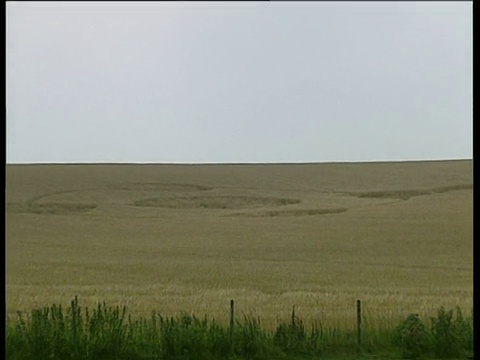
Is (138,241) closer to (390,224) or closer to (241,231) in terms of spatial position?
(241,231)

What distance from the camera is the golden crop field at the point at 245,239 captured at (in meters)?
10.0

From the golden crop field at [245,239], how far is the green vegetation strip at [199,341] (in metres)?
1.19

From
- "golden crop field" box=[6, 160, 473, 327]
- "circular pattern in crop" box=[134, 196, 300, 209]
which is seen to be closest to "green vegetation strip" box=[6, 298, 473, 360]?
"golden crop field" box=[6, 160, 473, 327]

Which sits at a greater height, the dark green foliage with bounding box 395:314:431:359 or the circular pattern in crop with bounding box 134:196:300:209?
the circular pattern in crop with bounding box 134:196:300:209

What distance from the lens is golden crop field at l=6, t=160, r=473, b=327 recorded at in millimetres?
10002

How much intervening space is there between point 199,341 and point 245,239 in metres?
11.0

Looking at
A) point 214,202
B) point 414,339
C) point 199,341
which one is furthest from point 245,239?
point 199,341

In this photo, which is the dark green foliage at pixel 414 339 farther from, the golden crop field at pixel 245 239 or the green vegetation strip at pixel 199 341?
the golden crop field at pixel 245 239

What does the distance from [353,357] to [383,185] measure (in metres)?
20.9

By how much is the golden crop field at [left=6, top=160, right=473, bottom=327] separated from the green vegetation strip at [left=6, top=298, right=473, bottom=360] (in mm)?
1194

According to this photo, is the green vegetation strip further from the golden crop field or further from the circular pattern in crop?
the circular pattern in crop

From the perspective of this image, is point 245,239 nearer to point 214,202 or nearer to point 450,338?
point 214,202

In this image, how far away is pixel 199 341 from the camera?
18.2 ft

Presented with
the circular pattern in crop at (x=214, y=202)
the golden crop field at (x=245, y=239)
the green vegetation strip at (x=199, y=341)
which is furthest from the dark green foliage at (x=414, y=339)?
the circular pattern in crop at (x=214, y=202)
